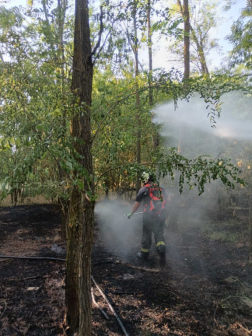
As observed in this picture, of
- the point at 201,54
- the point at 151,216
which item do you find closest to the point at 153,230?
the point at 151,216

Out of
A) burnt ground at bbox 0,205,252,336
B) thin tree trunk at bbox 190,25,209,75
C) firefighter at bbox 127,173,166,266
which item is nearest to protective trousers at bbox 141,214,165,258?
firefighter at bbox 127,173,166,266

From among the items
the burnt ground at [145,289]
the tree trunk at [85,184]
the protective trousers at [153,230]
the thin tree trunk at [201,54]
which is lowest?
the burnt ground at [145,289]

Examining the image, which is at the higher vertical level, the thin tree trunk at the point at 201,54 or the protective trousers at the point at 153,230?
the thin tree trunk at the point at 201,54

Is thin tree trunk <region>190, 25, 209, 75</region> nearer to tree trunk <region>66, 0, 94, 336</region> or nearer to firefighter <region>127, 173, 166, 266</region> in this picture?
firefighter <region>127, 173, 166, 266</region>

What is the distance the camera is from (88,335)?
8.38 feet

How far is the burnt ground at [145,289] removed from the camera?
3.09 meters

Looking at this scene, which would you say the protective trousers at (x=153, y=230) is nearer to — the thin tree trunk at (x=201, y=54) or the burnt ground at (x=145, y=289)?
the burnt ground at (x=145, y=289)

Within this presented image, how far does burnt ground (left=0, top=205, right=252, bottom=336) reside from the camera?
10.1 ft

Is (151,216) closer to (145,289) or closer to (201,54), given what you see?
(145,289)

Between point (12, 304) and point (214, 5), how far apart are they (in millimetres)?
18618

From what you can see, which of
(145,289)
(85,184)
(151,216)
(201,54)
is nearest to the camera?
(85,184)

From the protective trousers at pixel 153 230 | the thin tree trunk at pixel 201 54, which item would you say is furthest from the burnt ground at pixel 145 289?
the thin tree trunk at pixel 201 54

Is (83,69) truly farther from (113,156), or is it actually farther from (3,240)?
(3,240)

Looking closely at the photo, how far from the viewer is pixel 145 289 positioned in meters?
3.96
